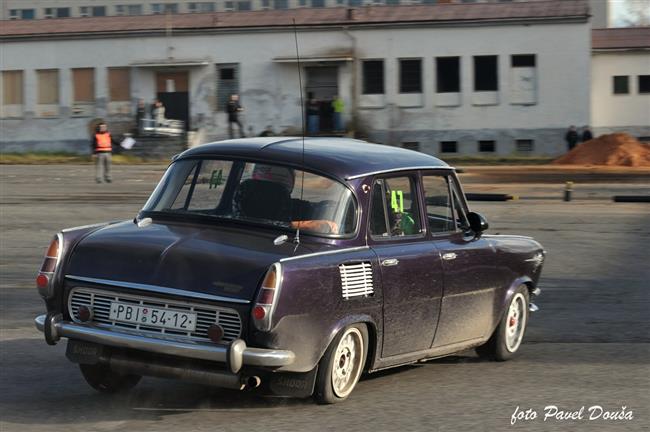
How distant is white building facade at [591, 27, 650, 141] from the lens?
2186 inches

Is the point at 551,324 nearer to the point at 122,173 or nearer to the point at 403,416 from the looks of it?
the point at 403,416

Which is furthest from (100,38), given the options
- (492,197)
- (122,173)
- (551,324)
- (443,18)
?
(551,324)

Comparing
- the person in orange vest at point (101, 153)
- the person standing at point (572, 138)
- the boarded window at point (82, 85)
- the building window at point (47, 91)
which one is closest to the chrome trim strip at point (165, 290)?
the person in orange vest at point (101, 153)

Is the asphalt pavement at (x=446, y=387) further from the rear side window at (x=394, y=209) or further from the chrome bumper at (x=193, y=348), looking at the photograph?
the rear side window at (x=394, y=209)

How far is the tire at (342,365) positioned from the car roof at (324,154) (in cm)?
102

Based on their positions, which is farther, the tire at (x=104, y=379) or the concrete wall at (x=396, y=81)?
the concrete wall at (x=396, y=81)

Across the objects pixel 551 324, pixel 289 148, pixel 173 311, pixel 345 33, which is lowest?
pixel 551 324

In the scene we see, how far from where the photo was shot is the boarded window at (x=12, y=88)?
55688 millimetres

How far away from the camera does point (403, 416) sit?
6520 millimetres

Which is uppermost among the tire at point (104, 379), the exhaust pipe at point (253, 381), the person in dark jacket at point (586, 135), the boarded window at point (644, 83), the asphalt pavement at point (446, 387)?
the boarded window at point (644, 83)

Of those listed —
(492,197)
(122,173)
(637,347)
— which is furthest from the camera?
(122,173)

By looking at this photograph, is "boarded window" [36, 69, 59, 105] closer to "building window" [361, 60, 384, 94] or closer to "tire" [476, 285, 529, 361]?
"building window" [361, 60, 384, 94]

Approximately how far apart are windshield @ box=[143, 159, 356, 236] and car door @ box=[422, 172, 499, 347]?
0.98 meters

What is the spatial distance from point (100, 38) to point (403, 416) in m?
50.0
